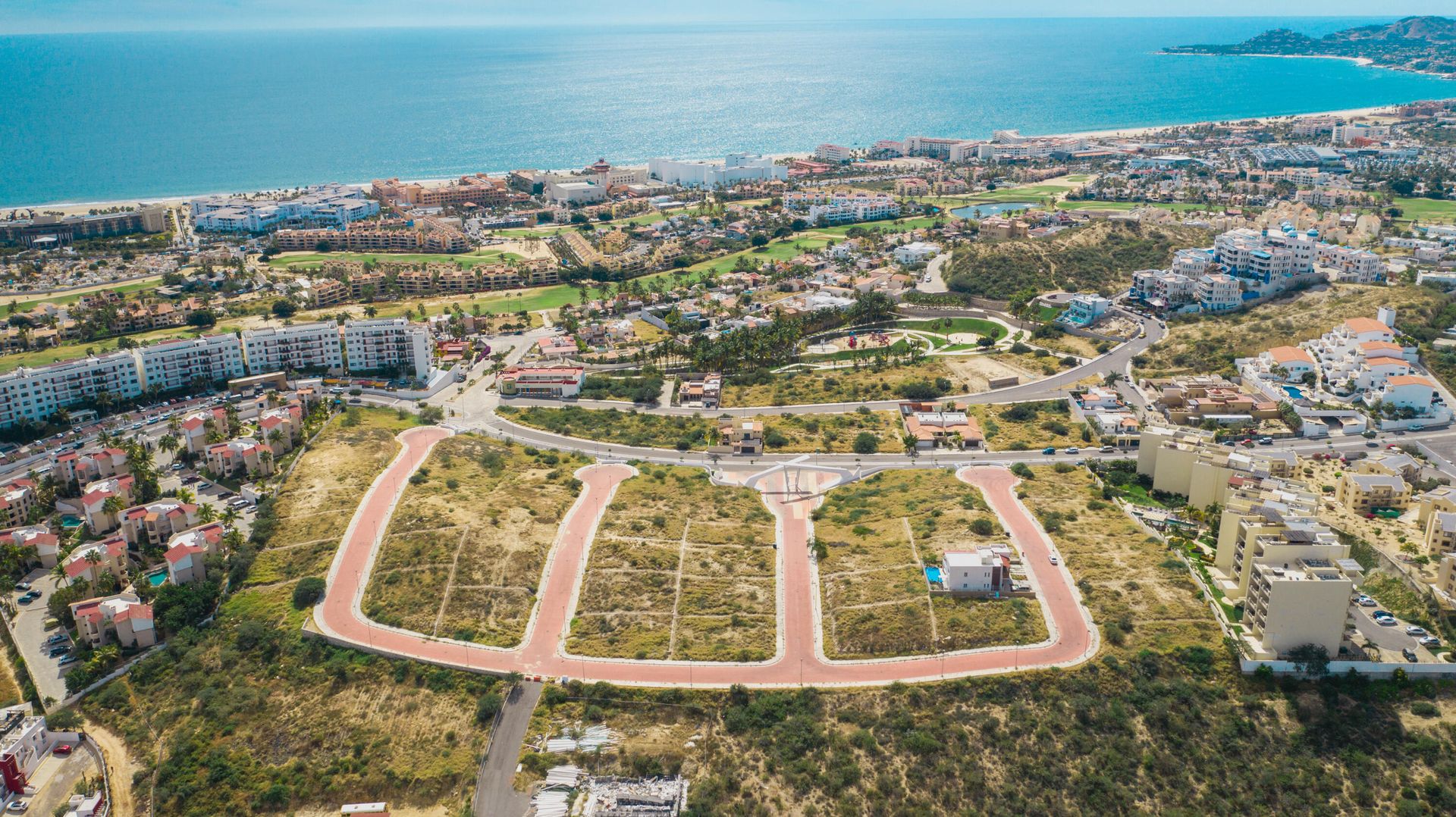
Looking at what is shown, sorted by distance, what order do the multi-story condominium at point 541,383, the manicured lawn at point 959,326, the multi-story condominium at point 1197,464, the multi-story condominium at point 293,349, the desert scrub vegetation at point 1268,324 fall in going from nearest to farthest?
the multi-story condominium at point 1197,464, the multi-story condominium at point 541,383, the desert scrub vegetation at point 1268,324, the multi-story condominium at point 293,349, the manicured lawn at point 959,326

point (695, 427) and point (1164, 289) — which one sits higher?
point (1164, 289)

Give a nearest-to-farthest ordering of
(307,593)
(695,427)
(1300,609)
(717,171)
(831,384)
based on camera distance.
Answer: (1300,609) < (307,593) < (695,427) < (831,384) < (717,171)

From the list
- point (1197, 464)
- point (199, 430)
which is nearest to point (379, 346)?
point (199, 430)

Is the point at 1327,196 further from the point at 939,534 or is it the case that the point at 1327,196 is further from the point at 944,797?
the point at 944,797

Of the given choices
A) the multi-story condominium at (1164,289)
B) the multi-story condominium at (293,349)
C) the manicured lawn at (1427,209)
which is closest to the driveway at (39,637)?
the multi-story condominium at (293,349)

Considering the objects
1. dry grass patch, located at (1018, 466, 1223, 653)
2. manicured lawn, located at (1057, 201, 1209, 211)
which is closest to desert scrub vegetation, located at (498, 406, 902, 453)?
dry grass patch, located at (1018, 466, 1223, 653)

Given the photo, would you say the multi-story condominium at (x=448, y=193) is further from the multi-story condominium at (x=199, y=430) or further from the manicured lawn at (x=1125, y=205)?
the multi-story condominium at (x=199, y=430)

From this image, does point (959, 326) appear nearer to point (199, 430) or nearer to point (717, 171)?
point (199, 430)

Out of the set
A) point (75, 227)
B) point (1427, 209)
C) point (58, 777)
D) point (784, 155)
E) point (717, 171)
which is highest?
point (784, 155)
